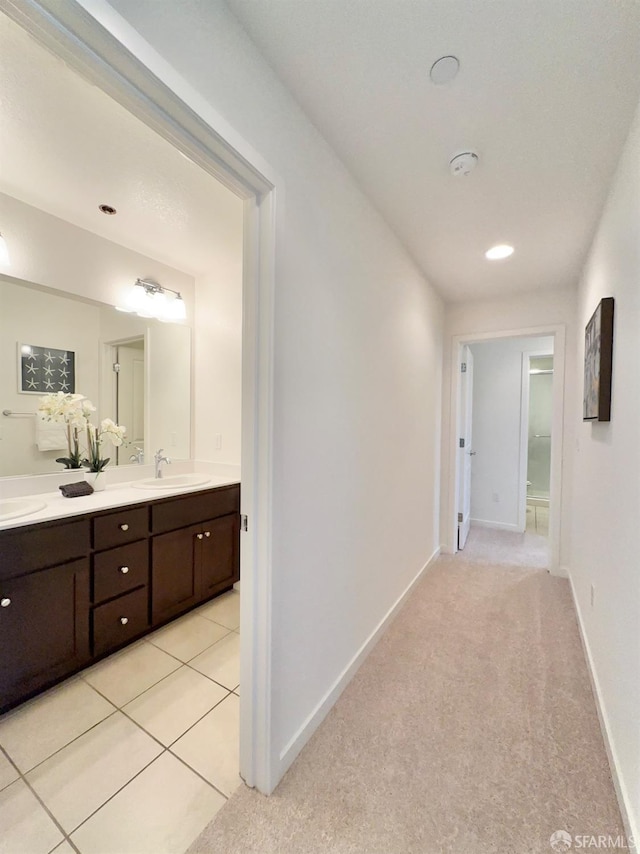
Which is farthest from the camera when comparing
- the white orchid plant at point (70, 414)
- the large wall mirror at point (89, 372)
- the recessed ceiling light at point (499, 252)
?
the recessed ceiling light at point (499, 252)

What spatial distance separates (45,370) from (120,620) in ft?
4.84

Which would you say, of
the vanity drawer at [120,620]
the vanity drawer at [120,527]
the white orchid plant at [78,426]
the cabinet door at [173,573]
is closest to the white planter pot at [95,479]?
the white orchid plant at [78,426]

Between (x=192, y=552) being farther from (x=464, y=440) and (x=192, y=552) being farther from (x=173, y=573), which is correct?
(x=464, y=440)

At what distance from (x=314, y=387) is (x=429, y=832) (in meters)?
1.50

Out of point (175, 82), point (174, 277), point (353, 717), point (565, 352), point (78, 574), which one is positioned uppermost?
point (174, 277)

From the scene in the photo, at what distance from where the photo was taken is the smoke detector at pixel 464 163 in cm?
148

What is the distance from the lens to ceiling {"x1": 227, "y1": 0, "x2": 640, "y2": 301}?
0.98m

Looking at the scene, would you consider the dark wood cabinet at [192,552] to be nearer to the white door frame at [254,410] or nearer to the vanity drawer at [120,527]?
the vanity drawer at [120,527]

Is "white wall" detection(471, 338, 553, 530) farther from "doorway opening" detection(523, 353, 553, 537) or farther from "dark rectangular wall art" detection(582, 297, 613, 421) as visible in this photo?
"dark rectangular wall art" detection(582, 297, 613, 421)

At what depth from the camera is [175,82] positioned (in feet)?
2.71

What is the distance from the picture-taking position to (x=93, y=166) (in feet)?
5.24

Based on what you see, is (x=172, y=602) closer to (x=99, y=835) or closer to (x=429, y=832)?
(x=99, y=835)

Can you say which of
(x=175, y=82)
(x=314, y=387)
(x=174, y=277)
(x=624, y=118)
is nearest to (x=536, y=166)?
(x=624, y=118)

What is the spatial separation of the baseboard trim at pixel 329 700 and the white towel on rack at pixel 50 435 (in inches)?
75.6
